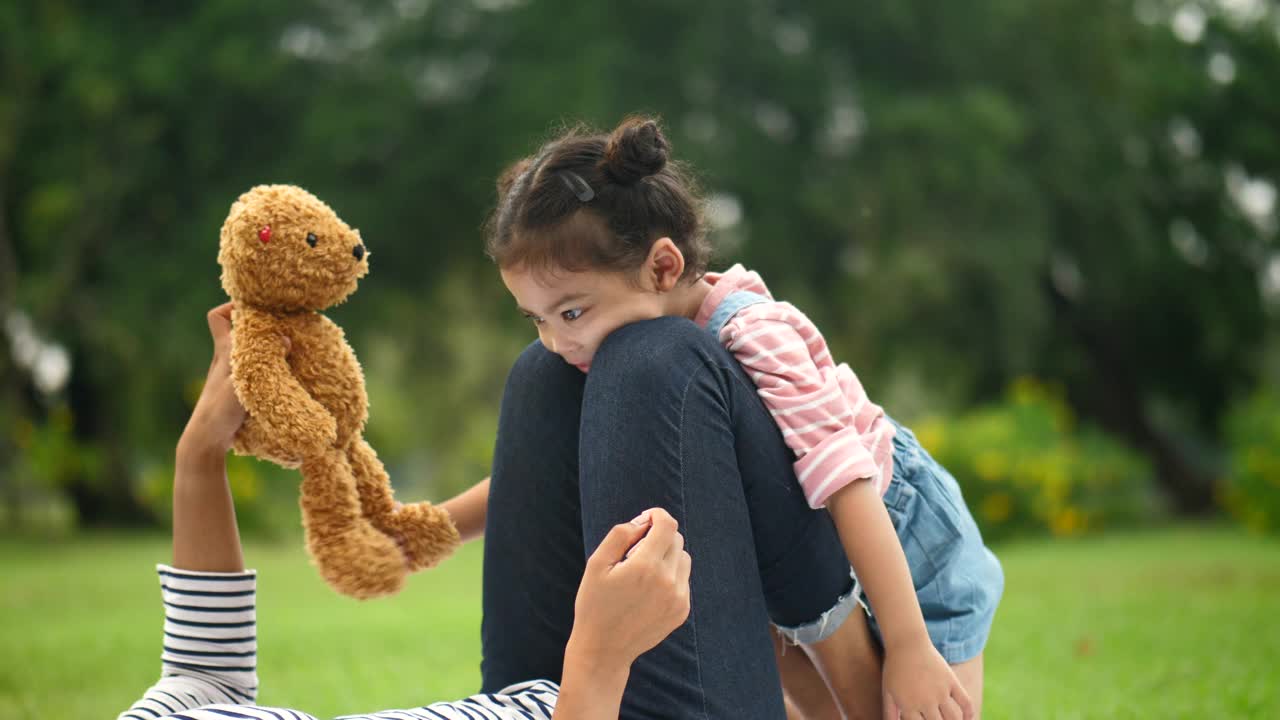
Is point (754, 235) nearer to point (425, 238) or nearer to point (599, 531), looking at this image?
point (425, 238)

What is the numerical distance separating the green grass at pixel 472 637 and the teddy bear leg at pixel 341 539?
4.70 ft

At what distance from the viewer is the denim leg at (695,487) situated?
1368 mm

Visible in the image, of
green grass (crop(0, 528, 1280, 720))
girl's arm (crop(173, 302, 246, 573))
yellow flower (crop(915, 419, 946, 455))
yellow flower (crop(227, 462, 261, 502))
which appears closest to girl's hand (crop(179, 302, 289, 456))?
girl's arm (crop(173, 302, 246, 573))

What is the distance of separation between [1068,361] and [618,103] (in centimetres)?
543

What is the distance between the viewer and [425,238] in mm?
10883

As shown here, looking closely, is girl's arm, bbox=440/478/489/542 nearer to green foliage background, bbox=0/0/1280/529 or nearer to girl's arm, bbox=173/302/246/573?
girl's arm, bbox=173/302/246/573

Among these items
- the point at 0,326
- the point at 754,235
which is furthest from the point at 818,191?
the point at 0,326

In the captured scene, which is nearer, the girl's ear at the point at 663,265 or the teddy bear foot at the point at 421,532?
the girl's ear at the point at 663,265

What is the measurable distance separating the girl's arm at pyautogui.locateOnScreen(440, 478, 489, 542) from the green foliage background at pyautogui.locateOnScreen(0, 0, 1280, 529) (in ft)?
24.9

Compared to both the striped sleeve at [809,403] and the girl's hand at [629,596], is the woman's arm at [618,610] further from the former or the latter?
the striped sleeve at [809,403]

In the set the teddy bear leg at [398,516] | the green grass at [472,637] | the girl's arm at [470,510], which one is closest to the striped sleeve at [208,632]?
the teddy bear leg at [398,516]

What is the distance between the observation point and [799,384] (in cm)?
156

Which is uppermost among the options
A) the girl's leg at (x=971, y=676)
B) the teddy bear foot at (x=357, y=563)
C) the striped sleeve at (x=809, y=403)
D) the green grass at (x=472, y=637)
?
the striped sleeve at (x=809, y=403)

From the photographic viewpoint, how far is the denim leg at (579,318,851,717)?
1368mm
